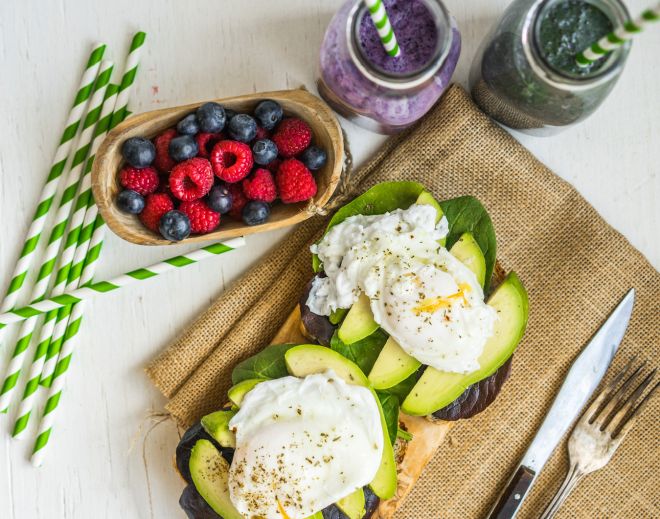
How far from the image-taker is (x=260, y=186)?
1829 millimetres

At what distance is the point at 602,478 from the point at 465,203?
2.98 ft

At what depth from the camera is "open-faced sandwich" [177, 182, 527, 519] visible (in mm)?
1732

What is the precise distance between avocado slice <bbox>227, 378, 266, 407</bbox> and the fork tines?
963 mm

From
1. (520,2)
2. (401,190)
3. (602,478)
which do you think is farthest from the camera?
(602,478)

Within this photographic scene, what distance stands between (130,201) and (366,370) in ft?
2.47

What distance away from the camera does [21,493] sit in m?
2.06

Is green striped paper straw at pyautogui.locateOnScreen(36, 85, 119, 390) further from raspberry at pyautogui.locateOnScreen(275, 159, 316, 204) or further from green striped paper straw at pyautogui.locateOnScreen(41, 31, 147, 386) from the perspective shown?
raspberry at pyautogui.locateOnScreen(275, 159, 316, 204)

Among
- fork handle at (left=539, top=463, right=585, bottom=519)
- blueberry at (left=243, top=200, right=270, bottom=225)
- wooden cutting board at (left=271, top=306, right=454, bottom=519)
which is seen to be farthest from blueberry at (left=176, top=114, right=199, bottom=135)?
fork handle at (left=539, top=463, right=585, bottom=519)

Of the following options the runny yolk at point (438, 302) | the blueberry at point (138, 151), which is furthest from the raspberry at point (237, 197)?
the runny yolk at point (438, 302)

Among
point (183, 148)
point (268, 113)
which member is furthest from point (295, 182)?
point (183, 148)

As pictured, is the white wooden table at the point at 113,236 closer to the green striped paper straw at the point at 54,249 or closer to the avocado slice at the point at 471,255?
the green striped paper straw at the point at 54,249

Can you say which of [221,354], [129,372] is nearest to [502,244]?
[221,354]

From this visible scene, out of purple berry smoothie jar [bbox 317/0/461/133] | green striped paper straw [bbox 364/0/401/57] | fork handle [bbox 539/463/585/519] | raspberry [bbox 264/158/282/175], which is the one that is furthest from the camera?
fork handle [bbox 539/463/585/519]

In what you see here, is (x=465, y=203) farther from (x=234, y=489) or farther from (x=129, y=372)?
(x=129, y=372)
